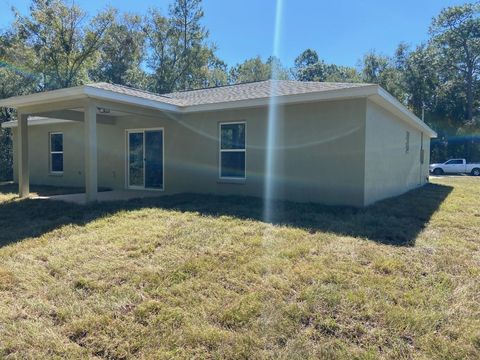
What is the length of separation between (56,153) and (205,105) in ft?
25.5

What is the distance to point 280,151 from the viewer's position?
30.8 feet

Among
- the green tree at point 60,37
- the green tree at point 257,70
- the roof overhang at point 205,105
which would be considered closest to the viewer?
the roof overhang at point 205,105

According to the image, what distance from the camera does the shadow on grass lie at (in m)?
6.23

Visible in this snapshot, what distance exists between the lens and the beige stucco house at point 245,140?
8.36m

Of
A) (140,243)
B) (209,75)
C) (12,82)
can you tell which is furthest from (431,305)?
(209,75)

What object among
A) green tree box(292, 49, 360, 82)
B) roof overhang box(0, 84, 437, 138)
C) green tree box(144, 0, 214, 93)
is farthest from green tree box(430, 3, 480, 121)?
roof overhang box(0, 84, 437, 138)

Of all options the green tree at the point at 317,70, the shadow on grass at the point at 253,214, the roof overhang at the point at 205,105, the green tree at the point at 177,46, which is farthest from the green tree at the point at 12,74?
the green tree at the point at 317,70

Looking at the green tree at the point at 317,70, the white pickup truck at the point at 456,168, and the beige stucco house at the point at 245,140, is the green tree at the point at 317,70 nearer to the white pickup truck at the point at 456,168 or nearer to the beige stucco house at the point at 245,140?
the white pickup truck at the point at 456,168

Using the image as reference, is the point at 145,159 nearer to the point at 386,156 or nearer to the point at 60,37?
the point at 386,156

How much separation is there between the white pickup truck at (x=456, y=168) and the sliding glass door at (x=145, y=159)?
2750 cm

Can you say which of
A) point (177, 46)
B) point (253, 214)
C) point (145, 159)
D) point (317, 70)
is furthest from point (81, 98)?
point (317, 70)

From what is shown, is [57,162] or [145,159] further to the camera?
[57,162]

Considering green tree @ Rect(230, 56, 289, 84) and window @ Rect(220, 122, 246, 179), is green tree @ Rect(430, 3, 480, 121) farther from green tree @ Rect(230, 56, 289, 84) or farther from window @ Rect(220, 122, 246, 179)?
window @ Rect(220, 122, 246, 179)

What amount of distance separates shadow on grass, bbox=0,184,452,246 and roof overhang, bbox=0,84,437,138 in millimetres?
2411
